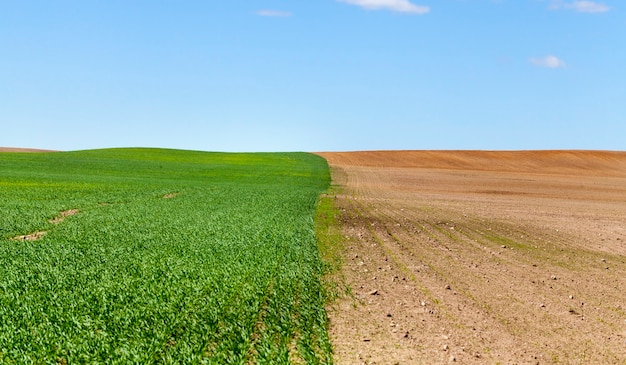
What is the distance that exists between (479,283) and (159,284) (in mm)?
6451

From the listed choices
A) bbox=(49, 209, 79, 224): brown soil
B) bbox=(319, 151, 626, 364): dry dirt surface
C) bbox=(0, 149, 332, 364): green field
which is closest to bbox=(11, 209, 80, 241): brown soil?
bbox=(49, 209, 79, 224): brown soil

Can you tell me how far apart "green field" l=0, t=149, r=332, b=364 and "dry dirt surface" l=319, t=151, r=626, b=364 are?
971 millimetres

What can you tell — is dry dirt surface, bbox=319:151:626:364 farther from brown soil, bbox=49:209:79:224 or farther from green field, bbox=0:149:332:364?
brown soil, bbox=49:209:79:224

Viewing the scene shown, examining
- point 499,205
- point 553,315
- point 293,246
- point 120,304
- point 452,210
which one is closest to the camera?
point 120,304

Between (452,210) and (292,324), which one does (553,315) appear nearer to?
(292,324)

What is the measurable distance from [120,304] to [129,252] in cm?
583

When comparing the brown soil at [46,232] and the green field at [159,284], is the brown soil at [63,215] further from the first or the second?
the green field at [159,284]

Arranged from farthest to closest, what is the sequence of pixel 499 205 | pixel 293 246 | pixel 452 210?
pixel 499 205 → pixel 452 210 → pixel 293 246

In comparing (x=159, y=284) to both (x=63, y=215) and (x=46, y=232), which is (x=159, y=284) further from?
(x=63, y=215)

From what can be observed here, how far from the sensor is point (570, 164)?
3524 inches

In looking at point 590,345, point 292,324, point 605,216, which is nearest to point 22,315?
point 292,324

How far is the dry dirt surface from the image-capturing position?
32.5 ft

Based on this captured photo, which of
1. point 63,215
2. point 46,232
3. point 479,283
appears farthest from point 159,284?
point 63,215

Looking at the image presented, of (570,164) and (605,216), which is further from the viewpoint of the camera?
(570,164)
